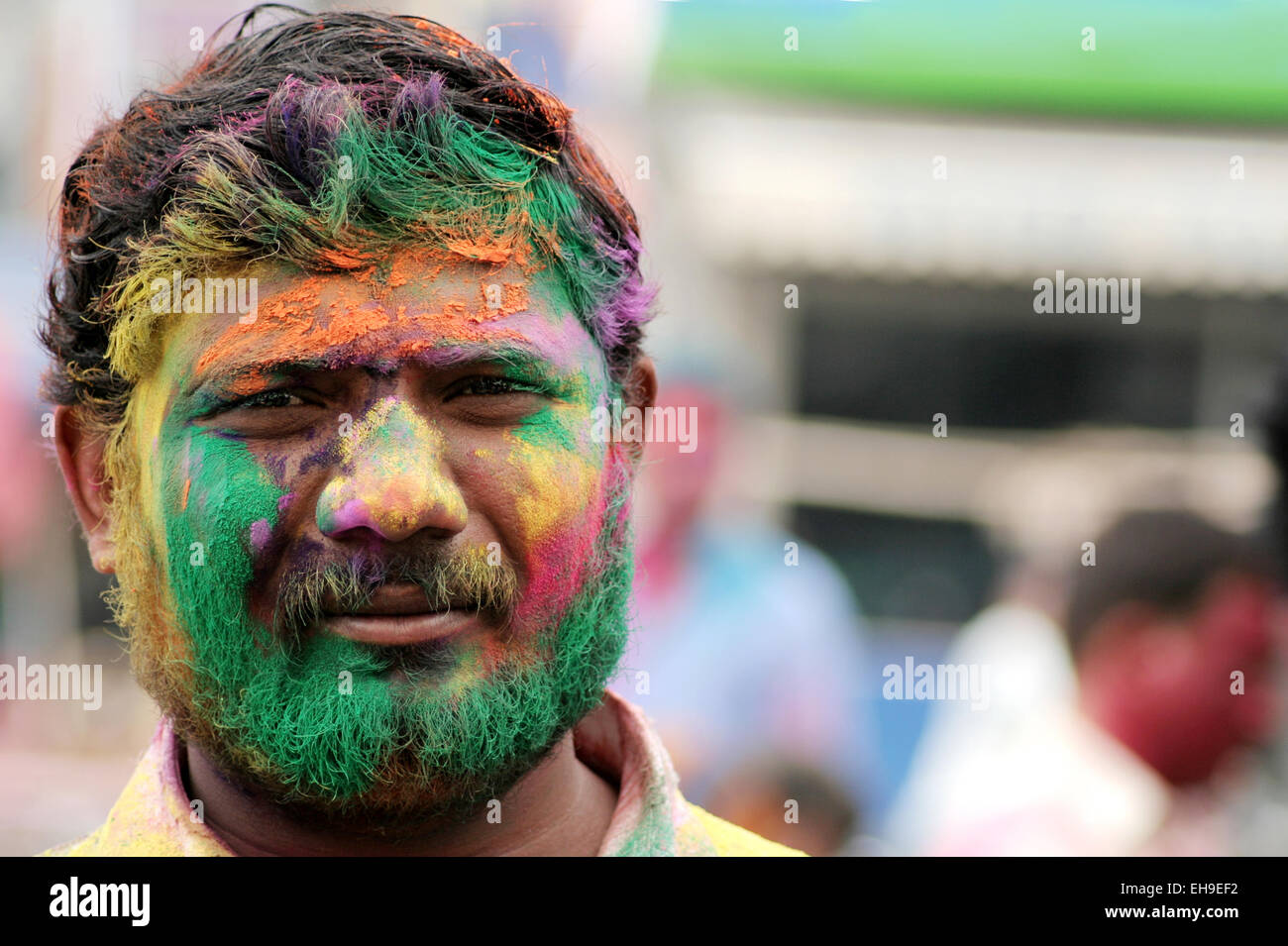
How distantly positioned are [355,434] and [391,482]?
0.36ft

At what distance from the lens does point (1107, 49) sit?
8.03 m

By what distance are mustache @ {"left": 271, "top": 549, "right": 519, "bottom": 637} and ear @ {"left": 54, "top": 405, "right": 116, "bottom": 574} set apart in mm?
457

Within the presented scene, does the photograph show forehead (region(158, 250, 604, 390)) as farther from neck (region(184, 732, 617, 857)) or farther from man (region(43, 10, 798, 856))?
neck (region(184, 732, 617, 857))

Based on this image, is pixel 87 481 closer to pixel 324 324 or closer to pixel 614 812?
pixel 324 324

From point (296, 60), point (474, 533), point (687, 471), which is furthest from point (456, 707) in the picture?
point (687, 471)

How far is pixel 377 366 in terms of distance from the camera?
1805mm

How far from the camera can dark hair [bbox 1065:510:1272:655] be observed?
402cm

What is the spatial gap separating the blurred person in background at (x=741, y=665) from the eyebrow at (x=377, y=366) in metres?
2.07

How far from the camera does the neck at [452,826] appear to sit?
1966 mm
